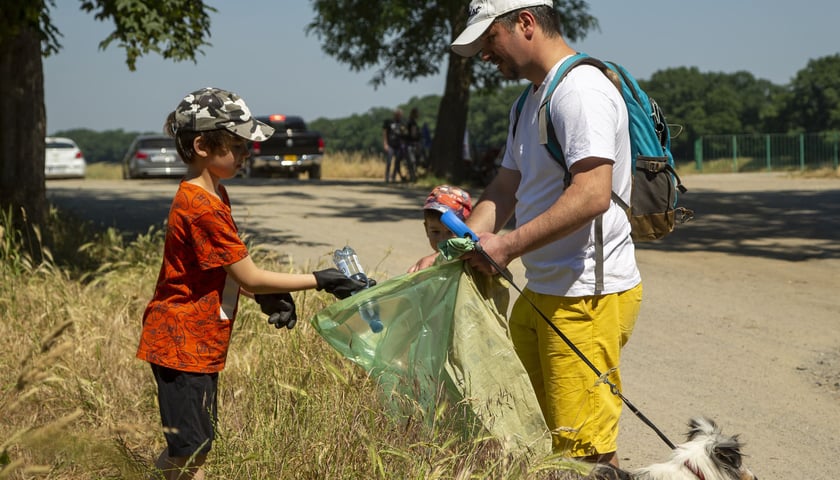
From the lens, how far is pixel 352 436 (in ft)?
12.5

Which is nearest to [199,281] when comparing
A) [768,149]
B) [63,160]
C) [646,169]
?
[646,169]

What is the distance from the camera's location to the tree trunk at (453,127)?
24.4 m

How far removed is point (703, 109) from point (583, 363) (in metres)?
68.4

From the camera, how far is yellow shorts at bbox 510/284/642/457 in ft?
11.1

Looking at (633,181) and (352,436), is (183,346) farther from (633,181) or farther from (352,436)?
(633,181)

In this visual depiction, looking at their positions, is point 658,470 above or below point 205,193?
below

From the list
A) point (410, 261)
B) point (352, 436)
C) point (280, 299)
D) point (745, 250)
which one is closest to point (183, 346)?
point (280, 299)

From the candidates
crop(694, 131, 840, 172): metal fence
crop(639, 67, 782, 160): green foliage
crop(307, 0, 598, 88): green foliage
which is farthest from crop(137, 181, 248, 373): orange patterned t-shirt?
crop(639, 67, 782, 160): green foliage

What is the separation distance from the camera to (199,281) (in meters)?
3.55

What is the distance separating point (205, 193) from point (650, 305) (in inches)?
235

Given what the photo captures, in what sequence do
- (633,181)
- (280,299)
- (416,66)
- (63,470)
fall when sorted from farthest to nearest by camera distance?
(416,66), (63,470), (280,299), (633,181)

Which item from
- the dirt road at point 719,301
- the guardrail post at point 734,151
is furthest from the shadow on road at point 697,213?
the guardrail post at point 734,151

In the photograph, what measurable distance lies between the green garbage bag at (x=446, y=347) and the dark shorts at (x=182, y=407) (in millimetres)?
505

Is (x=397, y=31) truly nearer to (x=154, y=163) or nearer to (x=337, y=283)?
(x=154, y=163)
